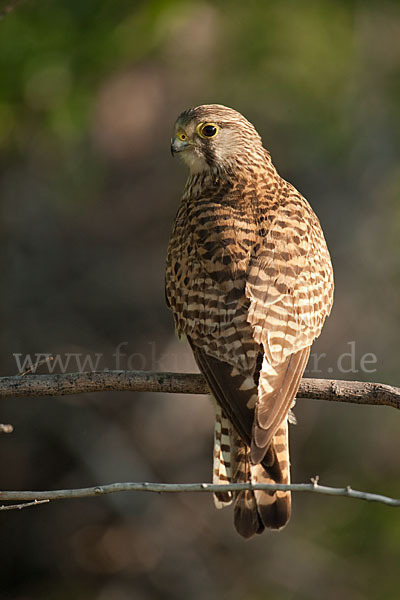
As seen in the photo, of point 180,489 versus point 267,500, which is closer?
point 180,489

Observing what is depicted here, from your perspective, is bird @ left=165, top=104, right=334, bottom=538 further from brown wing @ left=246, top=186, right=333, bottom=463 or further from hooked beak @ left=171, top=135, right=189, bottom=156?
hooked beak @ left=171, top=135, right=189, bottom=156

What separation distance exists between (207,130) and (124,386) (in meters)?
1.77

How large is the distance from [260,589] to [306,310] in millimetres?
3618

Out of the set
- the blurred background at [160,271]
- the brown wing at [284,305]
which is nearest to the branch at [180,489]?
the brown wing at [284,305]

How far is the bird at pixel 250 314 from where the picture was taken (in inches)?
149

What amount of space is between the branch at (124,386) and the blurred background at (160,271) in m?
2.51

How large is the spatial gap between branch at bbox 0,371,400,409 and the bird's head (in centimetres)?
152

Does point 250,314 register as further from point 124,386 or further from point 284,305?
point 124,386

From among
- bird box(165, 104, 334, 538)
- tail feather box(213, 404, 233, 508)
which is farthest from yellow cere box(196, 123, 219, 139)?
tail feather box(213, 404, 233, 508)

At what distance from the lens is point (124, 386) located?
3.69 m

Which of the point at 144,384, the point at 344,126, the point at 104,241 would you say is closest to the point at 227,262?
the point at 144,384

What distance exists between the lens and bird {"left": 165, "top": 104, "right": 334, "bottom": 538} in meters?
3.78

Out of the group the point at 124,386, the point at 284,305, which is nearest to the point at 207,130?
the point at 284,305

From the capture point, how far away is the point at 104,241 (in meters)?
8.09
